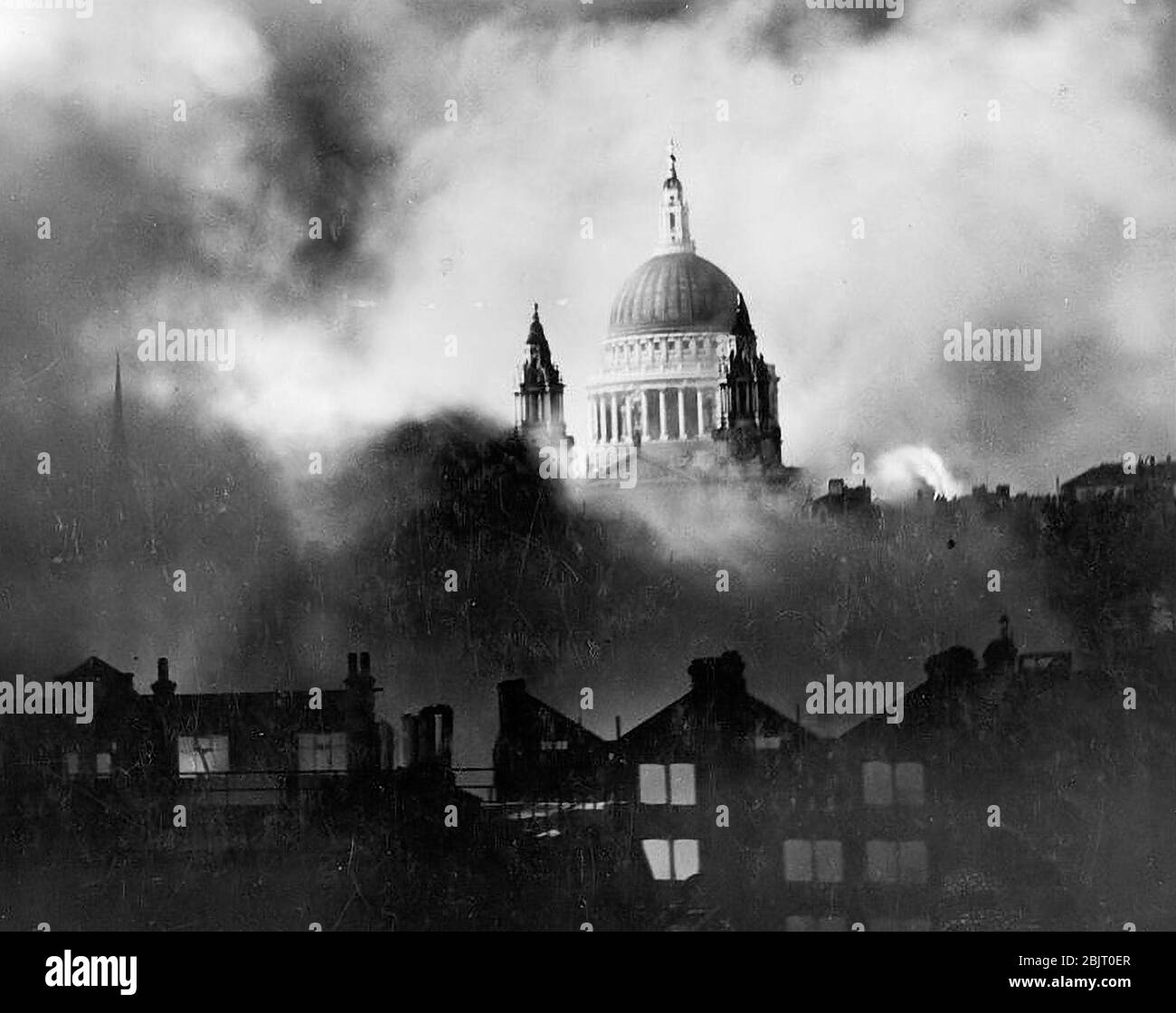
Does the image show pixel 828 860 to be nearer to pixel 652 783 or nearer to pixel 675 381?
pixel 652 783

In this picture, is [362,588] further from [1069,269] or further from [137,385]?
[1069,269]

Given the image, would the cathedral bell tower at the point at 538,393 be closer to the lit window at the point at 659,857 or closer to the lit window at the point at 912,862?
the lit window at the point at 659,857

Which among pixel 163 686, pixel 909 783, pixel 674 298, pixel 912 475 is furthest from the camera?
pixel 163 686

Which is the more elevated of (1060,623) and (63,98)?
(63,98)

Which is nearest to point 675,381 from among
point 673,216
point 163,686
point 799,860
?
point 673,216

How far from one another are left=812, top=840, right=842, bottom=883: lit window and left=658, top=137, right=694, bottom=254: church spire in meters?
1.99

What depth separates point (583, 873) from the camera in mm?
5676

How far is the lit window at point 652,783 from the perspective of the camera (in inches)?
223

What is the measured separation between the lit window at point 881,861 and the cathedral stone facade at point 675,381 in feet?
4.25

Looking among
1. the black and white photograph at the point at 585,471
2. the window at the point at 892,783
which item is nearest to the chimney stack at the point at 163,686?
the black and white photograph at the point at 585,471

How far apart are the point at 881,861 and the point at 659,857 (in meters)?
0.72

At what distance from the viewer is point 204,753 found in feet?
18.8
